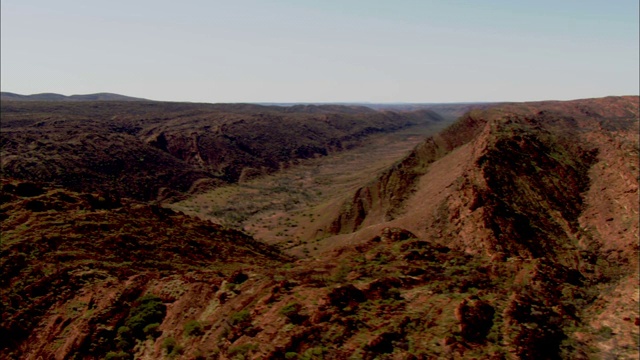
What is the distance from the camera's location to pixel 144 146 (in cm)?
10969

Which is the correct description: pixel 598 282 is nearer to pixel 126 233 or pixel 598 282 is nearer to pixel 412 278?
pixel 412 278

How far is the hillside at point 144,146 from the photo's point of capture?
8562 centimetres

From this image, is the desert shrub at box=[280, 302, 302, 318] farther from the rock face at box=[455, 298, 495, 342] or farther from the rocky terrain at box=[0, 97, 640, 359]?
the rock face at box=[455, 298, 495, 342]

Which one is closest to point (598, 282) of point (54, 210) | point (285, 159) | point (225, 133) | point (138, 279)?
A: point (138, 279)

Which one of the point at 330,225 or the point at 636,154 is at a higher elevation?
the point at 636,154

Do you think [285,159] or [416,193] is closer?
[416,193]

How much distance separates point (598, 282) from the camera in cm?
3180

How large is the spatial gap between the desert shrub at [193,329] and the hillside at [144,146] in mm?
73110

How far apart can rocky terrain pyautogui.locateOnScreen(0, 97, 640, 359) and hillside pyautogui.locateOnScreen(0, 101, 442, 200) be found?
57.5 metres

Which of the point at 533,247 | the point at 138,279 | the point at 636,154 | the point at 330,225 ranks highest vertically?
the point at 636,154

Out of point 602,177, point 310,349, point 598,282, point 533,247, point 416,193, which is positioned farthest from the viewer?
point 416,193

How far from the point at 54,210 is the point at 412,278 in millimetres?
24748

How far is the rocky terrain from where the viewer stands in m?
16.6

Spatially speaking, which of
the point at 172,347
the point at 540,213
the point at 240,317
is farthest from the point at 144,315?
the point at 540,213
